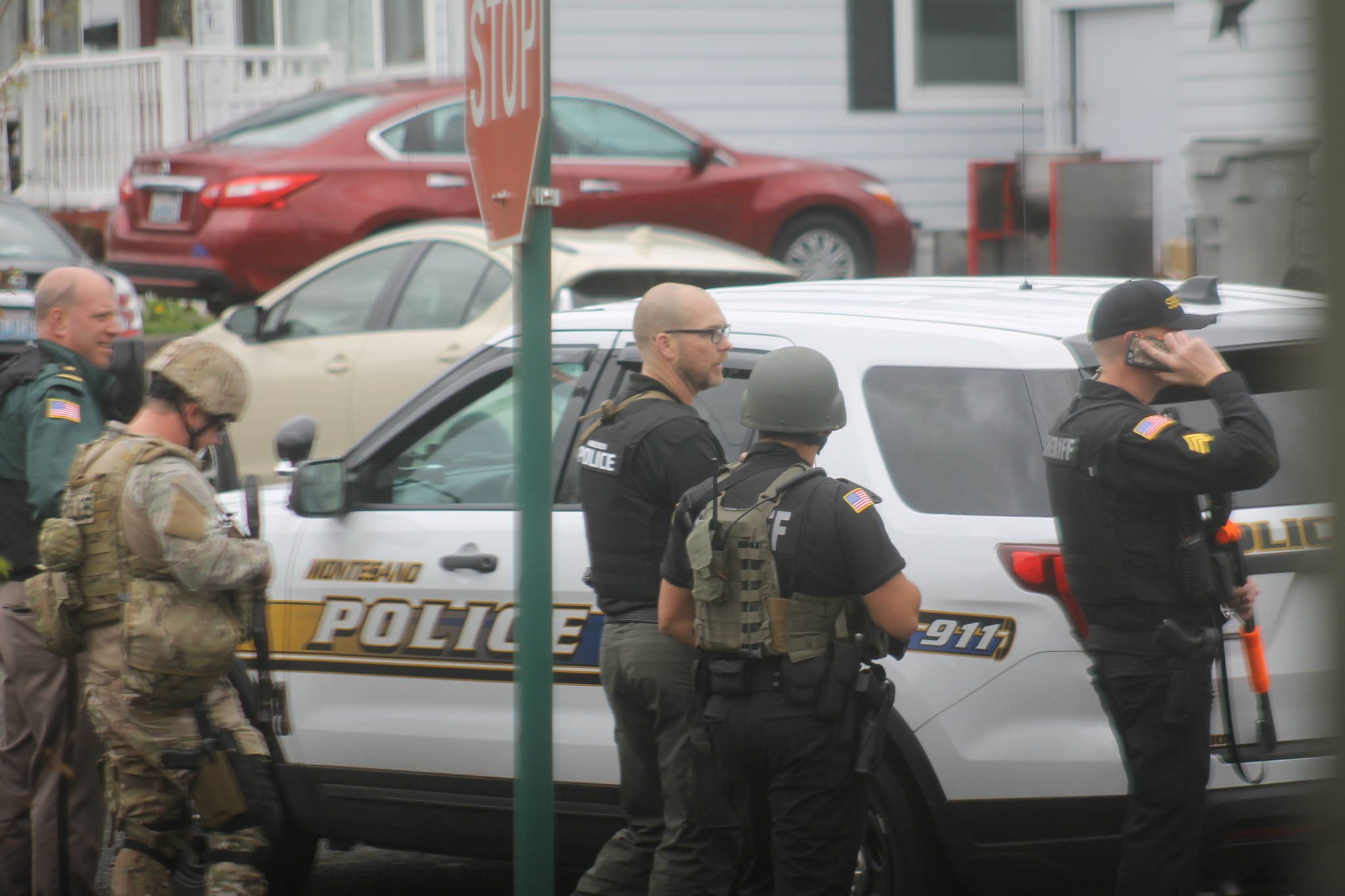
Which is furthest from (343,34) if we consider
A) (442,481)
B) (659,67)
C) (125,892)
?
(125,892)

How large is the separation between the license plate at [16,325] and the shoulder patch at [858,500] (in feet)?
25.1

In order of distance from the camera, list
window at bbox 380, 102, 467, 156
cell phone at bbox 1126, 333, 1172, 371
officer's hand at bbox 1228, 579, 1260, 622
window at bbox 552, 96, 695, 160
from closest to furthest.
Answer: officer's hand at bbox 1228, 579, 1260, 622 → cell phone at bbox 1126, 333, 1172, 371 → window at bbox 380, 102, 467, 156 → window at bbox 552, 96, 695, 160

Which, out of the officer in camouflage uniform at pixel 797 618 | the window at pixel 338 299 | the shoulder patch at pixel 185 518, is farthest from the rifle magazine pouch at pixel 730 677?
the window at pixel 338 299

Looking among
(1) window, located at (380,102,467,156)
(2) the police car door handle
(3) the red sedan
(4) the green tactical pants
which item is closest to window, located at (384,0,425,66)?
(3) the red sedan

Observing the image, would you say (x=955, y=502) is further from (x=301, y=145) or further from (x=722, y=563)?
(x=301, y=145)

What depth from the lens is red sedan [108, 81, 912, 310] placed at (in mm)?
11641

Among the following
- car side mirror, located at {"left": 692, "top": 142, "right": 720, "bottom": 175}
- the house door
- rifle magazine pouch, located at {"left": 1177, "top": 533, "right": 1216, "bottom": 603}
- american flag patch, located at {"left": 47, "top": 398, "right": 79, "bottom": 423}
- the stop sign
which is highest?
the house door

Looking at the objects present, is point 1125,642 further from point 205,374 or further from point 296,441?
point 296,441

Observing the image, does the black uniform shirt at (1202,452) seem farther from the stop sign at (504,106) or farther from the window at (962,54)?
the window at (962,54)

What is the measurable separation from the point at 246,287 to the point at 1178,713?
917 cm

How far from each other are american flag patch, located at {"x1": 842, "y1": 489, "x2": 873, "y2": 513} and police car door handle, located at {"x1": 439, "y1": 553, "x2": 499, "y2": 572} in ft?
4.63

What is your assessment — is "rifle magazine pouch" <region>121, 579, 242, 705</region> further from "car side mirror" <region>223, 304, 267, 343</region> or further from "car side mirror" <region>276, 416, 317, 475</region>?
"car side mirror" <region>223, 304, 267, 343</region>

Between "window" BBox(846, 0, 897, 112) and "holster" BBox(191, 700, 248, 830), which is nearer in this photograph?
"holster" BBox(191, 700, 248, 830)

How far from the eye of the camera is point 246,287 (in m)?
11.8
